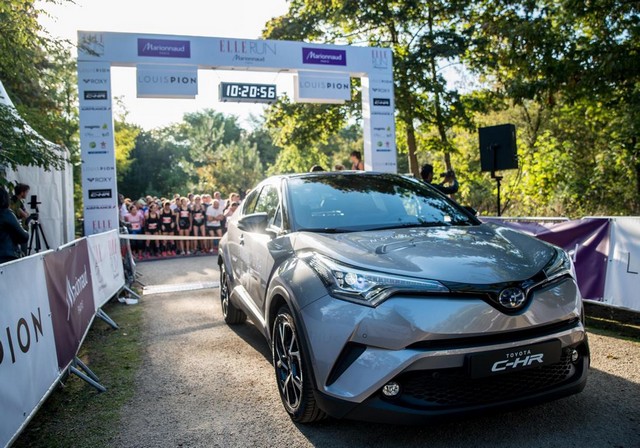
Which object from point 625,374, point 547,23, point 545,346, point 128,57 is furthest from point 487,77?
point 545,346

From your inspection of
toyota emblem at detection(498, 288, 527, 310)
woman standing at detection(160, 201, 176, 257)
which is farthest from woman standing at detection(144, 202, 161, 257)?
toyota emblem at detection(498, 288, 527, 310)

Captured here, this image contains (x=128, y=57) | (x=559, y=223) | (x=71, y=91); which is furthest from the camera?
(x=71, y=91)

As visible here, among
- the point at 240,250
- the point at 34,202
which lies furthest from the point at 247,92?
the point at 240,250

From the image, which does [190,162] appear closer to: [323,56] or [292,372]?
[323,56]

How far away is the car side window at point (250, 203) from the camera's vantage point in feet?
18.3

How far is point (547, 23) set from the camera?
14117mm

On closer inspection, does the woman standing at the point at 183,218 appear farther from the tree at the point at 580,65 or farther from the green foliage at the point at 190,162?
the green foliage at the point at 190,162

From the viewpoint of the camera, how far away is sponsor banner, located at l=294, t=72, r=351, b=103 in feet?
39.7

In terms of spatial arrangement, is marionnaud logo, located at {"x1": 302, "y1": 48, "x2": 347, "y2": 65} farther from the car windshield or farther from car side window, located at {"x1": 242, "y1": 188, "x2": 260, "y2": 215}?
the car windshield

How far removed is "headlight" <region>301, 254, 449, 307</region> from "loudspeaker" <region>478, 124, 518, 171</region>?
8.22 meters

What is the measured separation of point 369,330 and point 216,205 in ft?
50.8

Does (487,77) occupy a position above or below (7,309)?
above

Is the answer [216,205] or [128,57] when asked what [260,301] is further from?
[216,205]

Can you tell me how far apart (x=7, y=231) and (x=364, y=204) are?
4.44 meters
